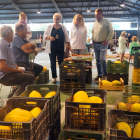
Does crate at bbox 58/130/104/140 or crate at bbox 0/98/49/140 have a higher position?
crate at bbox 0/98/49/140

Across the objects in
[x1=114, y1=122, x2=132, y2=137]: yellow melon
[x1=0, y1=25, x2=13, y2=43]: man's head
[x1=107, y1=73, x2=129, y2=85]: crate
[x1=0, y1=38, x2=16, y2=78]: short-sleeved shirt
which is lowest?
[x1=107, y1=73, x2=129, y2=85]: crate

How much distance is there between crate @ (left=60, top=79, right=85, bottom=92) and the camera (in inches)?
143

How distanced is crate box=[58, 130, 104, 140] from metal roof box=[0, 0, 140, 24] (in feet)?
49.4

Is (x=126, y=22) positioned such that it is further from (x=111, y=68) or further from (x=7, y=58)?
(x=7, y=58)

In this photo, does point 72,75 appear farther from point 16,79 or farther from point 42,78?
point 16,79

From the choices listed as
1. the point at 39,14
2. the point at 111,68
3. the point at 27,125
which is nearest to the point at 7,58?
the point at 27,125

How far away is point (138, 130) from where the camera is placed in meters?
1.24

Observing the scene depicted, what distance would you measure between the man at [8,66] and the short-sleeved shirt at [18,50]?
1.43ft

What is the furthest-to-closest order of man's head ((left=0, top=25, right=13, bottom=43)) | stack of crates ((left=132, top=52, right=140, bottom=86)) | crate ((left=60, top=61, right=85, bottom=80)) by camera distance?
1. crate ((left=60, top=61, right=85, bottom=80))
2. stack of crates ((left=132, top=52, right=140, bottom=86))
3. man's head ((left=0, top=25, right=13, bottom=43))

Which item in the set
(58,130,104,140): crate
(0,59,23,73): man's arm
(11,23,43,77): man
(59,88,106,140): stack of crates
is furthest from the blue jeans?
(58,130,104,140): crate

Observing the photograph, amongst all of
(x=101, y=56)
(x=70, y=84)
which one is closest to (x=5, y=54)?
(x=70, y=84)

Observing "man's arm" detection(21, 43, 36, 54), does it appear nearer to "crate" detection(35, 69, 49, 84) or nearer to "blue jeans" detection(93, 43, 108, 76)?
"crate" detection(35, 69, 49, 84)

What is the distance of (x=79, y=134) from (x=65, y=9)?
60.2 feet

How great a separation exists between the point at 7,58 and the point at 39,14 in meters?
18.6
